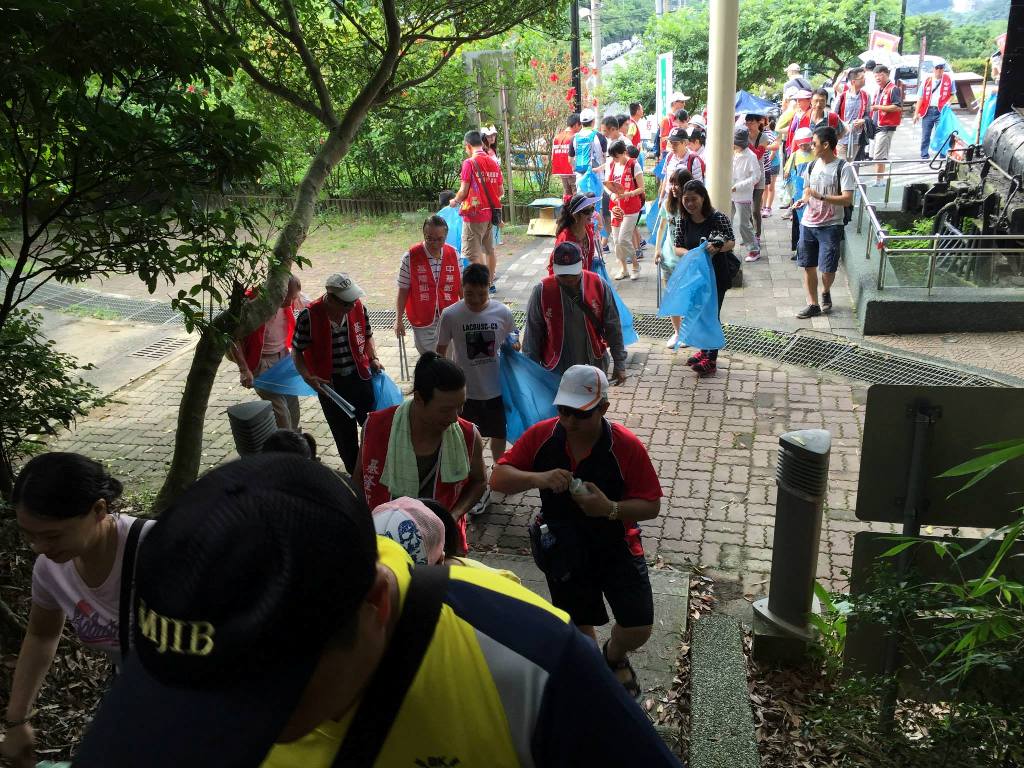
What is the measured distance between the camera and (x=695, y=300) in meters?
8.28

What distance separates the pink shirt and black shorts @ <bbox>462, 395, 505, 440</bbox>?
3658 millimetres

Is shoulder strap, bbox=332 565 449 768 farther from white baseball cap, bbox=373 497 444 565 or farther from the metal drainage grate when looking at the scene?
the metal drainage grate

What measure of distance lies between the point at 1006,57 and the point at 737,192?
13.8ft

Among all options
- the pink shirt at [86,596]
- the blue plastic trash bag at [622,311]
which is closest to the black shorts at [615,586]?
the pink shirt at [86,596]

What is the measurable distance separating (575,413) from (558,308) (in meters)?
2.68

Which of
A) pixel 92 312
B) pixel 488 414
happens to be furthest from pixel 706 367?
pixel 92 312

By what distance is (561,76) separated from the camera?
17.9 metres

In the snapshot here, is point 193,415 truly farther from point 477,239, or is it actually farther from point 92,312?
point 92,312

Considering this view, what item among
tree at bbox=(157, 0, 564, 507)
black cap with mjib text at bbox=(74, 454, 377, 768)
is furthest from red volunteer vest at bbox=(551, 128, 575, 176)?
black cap with mjib text at bbox=(74, 454, 377, 768)

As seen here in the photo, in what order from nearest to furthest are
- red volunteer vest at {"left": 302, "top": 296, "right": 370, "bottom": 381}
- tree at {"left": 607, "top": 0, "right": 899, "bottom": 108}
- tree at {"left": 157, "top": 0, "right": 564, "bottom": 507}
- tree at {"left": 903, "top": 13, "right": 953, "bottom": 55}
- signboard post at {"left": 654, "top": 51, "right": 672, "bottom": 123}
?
1. tree at {"left": 157, "top": 0, "right": 564, "bottom": 507}
2. red volunteer vest at {"left": 302, "top": 296, "right": 370, "bottom": 381}
3. signboard post at {"left": 654, "top": 51, "right": 672, "bottom": 123}
4. tree at {"left": 607, "top": 0, "right": 899, "bottom": 108}
5. tree at {"left": 903, "top": 13, "right": 953, "bottom": 55}

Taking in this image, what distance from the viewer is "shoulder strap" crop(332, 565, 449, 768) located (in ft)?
3.73

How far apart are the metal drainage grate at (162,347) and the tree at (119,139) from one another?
563 cm

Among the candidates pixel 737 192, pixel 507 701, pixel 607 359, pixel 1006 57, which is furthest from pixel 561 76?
pixel 507 701

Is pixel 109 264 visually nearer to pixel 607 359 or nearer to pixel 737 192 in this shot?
pixel 607 359
